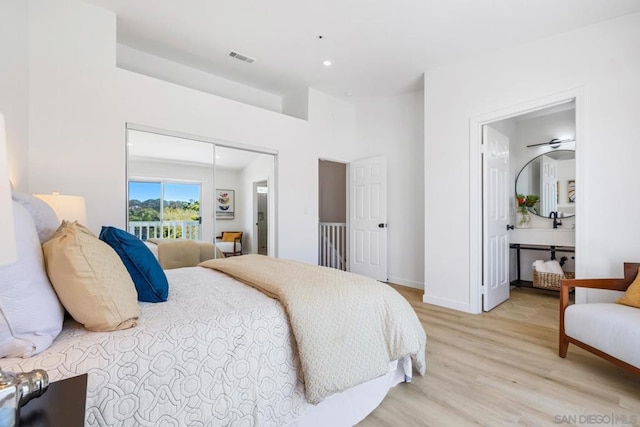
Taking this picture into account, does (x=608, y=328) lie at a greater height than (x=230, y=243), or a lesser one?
lesser

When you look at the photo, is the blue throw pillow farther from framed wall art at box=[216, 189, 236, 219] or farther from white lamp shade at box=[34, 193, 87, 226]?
framed wall art at box=[216, 189, 236, 219]

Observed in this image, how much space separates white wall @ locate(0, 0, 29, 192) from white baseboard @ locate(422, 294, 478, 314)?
4.12 m

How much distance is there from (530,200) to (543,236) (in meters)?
0.57

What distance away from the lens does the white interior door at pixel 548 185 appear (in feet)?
14.0

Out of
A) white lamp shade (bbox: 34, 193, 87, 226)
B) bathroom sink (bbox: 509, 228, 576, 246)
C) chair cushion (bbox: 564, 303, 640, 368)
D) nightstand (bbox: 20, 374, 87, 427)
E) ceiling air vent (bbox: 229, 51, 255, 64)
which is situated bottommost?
chair cushion (bbox: 564, 303, 640, 368)

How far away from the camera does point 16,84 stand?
223 centimetres

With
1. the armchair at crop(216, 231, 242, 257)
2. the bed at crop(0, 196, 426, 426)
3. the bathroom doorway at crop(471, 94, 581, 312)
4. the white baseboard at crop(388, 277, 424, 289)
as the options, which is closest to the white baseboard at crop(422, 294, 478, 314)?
the bathroom doorway at crop(471, 94, 581, 312)

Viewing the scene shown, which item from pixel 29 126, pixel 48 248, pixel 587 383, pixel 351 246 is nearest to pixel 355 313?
pixel 48 248

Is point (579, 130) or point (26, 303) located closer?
point (26, 303)

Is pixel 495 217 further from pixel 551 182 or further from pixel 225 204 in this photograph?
pixel 225 204

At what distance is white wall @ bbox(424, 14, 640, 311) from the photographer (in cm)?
250

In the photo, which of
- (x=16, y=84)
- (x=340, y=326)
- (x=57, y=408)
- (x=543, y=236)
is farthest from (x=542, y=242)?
(x=16, y=84)

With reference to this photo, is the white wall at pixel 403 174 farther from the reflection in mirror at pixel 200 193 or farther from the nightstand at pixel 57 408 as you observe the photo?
the nightstand at pixel 57 408

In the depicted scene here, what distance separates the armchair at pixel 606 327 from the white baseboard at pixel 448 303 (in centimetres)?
108
